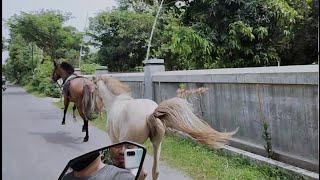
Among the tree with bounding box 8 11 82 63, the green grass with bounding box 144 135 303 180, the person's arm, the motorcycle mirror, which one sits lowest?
the green grass with bounding box 144 135 303 180

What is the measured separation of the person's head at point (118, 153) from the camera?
1230 millimetres

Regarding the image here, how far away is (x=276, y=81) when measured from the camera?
10.7 ft

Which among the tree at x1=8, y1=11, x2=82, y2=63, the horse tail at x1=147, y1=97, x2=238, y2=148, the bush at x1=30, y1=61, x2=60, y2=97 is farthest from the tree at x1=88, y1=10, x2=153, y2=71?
the horse tail at x1=147, y1=97, x2=238, y2=148

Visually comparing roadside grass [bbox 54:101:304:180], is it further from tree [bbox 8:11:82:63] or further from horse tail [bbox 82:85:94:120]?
tree [bbox 8:11:82:63]

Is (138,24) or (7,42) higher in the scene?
(138,24)

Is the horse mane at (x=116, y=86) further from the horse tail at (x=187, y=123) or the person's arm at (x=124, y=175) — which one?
the person's arm at (x=124, y=175)

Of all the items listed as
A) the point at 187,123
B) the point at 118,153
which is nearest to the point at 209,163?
the point at 187,123

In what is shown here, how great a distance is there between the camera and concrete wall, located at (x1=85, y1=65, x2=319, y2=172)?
3.04 meters

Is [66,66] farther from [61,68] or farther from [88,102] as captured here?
[88,102]

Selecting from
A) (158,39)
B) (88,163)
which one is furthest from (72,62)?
(88,163)

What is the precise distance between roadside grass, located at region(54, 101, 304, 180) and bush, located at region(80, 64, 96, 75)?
1.54 ft

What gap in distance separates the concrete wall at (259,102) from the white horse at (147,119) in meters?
0.14

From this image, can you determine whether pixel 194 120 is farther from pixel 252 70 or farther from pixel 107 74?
pixel 252 70

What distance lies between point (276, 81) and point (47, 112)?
1669mm
